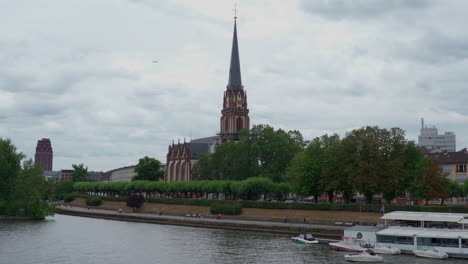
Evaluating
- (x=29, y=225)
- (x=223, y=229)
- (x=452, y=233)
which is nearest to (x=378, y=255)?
(x=452, y=233)

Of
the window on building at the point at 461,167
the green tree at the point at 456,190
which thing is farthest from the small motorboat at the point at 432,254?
the window on building at the point at 461,167

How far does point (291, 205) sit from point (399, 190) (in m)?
19.1

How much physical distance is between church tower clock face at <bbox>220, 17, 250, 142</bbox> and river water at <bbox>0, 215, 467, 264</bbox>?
3554 inches

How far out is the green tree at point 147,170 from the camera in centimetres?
18312

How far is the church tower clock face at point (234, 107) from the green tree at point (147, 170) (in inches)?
1000

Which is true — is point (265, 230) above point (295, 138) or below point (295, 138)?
below

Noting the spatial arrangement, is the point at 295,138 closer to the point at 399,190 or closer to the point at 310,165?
the point at 310,165

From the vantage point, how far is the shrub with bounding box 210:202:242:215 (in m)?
105

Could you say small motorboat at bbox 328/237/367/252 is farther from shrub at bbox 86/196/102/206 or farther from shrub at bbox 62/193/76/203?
shrub at bbox 62/193/76/203

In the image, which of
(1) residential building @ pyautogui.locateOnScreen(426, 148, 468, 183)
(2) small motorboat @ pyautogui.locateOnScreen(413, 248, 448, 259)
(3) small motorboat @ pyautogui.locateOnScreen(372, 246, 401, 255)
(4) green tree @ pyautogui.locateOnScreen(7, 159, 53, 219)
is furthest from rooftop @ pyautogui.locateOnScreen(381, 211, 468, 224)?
(4) green tree @ pyautogui.locateOnScreen(7, 159, 53, 219)

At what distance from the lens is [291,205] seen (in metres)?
97.8

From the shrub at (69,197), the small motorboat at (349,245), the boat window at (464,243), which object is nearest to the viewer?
the boat window at (464,243)

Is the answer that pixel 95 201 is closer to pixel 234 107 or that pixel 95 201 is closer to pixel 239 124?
pixel 239 124

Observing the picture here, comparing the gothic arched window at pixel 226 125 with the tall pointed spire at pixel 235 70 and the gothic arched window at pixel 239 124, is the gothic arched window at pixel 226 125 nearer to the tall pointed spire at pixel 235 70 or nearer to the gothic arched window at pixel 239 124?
the gothic arched window at pixel 239 124
